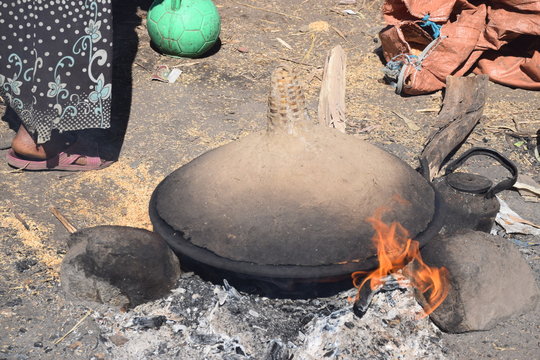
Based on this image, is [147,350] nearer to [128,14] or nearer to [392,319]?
[392,319]

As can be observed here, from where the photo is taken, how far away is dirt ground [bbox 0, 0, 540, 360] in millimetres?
3420

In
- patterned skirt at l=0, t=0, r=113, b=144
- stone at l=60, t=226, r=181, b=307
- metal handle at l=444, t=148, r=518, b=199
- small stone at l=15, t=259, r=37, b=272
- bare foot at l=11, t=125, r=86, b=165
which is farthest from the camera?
bare foot at l=11, t=125, r=86, b=165

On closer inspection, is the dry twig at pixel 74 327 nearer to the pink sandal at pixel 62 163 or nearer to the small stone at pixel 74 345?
the small stone at pixel 74 345

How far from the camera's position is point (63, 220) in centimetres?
425

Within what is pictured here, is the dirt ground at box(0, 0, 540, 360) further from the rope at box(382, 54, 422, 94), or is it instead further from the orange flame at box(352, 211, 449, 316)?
the orange flame at box(352, 211, 449, 316)

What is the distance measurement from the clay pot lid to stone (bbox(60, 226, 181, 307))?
0.16m

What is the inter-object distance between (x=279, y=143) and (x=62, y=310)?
150 centimetres

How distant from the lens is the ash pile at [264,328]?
3.17 m

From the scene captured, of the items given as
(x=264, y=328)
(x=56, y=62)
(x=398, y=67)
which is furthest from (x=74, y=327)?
Result: (x=398, y=67)

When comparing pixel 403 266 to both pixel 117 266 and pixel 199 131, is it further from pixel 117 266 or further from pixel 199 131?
pixel 199 131

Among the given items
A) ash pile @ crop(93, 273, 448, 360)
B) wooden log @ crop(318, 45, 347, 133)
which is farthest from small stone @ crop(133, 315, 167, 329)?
wooden log @ crop(318, 45, 347, 133)

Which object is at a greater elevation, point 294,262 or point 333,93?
point 294,262

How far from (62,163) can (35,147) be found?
0.23 metres

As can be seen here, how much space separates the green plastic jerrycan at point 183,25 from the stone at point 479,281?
3.85 meters
